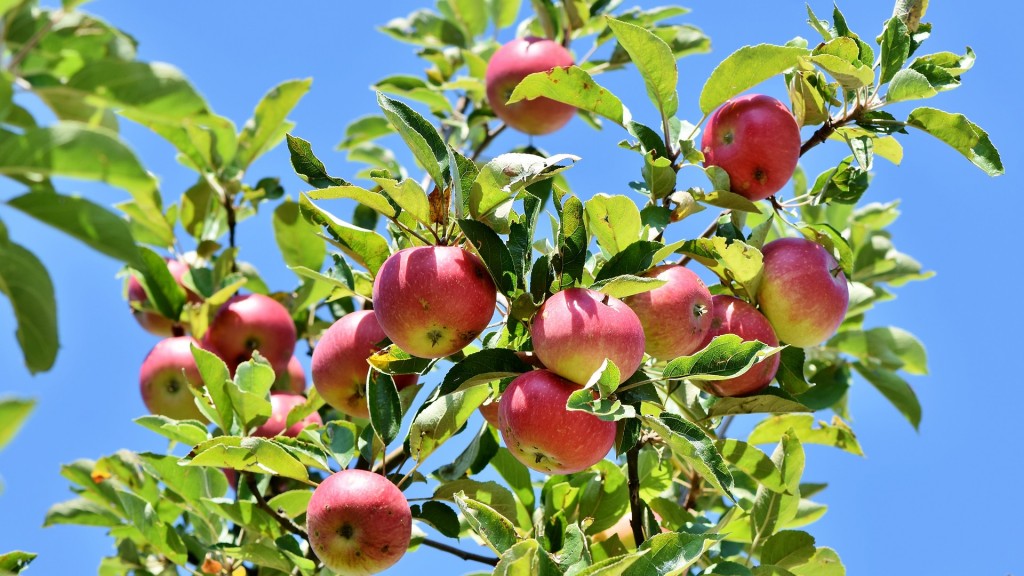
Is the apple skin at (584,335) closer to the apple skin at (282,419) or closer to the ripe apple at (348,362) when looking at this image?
the ripe apple at (348,362)

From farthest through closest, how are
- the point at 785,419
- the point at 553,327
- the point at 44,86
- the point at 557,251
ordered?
the point at 785,419
the point at 557,251
the point at 553,327
the point at 44,86

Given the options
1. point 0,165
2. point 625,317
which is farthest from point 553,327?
point 0,165

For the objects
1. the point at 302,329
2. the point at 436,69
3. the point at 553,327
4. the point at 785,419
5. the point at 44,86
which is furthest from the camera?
→ the point at 436,69

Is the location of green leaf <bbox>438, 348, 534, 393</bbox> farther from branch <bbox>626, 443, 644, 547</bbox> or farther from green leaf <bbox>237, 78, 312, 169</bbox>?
green leaf <bbox>237, 78, 312, 169</bbox>

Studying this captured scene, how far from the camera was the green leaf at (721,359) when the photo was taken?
1784 mm

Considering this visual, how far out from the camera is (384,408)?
2131mm

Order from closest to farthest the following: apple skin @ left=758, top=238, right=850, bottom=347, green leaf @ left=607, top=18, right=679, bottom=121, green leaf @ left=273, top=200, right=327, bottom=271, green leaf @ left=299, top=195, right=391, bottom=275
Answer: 1. green leaf @ left=299, top=195, right=391, bottom=275
2. green leaf @ left=607, top=18, right=679, bottom=121
3. apple skin @ left=758, top=238, right=850, bottom=347
4. green leaf @ left=273, top=200, right=327, bottom=271

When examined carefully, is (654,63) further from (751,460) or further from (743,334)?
(751,460)

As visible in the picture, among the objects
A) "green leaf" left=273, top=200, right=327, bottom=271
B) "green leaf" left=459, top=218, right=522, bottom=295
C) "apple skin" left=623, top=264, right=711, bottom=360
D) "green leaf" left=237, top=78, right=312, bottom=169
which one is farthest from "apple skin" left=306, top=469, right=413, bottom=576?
"green leaf" left=237, top=78, right=312, bottom=169

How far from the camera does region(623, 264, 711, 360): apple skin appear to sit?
6.63ft

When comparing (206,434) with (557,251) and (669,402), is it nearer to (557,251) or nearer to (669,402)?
(557,251)

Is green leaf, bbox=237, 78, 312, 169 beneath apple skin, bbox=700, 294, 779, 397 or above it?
above

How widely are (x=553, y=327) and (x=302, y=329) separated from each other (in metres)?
1.73

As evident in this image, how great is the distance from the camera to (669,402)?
98.8 inches
